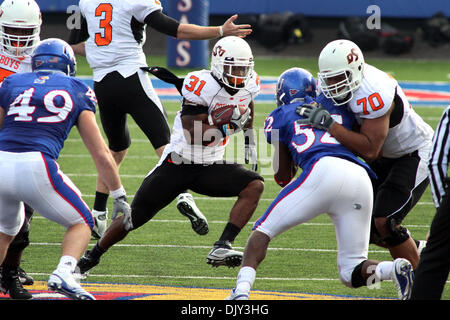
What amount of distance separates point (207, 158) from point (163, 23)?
144 centimetres

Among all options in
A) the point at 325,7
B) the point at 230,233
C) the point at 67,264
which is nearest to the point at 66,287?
the point at 67,264

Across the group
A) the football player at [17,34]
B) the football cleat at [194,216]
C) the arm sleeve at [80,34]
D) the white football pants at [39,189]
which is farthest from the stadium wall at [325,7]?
the white football pants at [39,189]

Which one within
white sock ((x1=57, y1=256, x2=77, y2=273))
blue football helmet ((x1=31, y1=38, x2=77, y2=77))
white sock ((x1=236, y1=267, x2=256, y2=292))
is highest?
blue football helmet ((x1=31, y1=38, x2=77, y2=77))

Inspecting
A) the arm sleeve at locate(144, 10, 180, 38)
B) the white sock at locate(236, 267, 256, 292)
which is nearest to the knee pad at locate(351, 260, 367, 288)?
the white sock at locate(236, 267, 256, 292)

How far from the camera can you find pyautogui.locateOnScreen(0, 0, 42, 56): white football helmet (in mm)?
5551

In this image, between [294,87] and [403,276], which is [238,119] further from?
[403,276]

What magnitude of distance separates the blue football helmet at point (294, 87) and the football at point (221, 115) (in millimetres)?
450

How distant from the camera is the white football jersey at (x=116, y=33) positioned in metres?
6.50

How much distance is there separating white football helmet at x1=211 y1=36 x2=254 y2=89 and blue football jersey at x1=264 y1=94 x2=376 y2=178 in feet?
2.27

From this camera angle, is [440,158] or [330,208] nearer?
A: [440,158]

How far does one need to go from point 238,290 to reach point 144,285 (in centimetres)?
114

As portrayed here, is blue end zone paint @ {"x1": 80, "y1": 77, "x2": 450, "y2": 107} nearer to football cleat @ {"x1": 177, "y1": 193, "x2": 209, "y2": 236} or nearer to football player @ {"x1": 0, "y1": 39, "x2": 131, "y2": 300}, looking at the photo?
football cleat @ {"x1": 177, "y1": 193, "x2": 209, "y2": 236}

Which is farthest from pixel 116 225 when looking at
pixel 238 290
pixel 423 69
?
pixel 423 69

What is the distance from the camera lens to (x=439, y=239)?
378 centimetres
